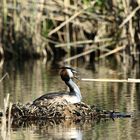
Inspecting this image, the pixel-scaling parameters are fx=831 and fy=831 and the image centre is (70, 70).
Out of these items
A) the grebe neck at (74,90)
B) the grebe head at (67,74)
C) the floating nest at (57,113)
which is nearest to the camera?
the floating nest at (57,113)

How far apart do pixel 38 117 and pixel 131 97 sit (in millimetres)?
2065

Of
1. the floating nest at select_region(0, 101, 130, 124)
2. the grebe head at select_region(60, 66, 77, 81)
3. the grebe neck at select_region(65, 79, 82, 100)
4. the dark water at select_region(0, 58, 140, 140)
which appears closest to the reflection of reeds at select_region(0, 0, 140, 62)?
the dark water at select_region(0, 58, 140, 140)

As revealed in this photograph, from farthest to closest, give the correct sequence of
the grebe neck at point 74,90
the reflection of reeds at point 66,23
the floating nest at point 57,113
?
the reflection of reeds at point 66,23 → the grebe neck at point 74,90 → the floating nest at point 57,113

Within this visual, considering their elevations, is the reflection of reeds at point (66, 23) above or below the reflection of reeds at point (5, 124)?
above

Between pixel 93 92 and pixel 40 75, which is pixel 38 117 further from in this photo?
pixel 40 75

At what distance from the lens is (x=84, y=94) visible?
36.0ft

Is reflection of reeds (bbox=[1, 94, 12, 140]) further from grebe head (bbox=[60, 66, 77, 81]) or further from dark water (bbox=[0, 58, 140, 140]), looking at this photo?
grebe head (bbox=[60, 66, 77, 81])

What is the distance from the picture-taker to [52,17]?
699 inches

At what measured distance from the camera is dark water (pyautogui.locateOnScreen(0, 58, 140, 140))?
7.79 m

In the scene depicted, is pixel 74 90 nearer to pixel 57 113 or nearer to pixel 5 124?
pixel 57 113

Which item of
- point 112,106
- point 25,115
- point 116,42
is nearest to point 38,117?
point 25,115

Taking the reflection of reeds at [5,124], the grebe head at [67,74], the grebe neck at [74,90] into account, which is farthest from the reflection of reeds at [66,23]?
the reflection of reeds at [5,124]

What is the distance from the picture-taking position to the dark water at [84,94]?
7.79 meters

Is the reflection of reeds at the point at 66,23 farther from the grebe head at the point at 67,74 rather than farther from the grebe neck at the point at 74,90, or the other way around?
the grebe neck at the point at 74,90
